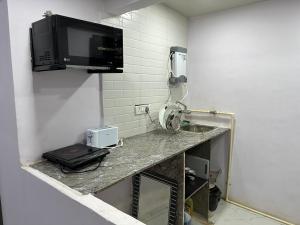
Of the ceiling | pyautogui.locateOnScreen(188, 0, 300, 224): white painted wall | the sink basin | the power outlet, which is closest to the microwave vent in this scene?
the power outlet

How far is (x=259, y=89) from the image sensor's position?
2301 mm

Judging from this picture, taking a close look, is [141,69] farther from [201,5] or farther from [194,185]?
[194,185]

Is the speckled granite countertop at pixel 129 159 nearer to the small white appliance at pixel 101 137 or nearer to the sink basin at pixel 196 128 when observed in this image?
the small white appliance at pixel 101 137

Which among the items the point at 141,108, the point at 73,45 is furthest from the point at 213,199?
the point at 73,45


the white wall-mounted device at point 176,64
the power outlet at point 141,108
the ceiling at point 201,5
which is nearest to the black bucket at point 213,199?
the power outlet at point 141,108

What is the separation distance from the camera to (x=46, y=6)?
1343 millimetres

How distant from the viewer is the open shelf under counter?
6.52 ft

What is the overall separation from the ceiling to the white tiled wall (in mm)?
96

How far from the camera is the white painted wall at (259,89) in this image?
2115 mm

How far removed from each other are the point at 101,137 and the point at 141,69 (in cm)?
86

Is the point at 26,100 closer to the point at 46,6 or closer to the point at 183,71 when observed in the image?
the point at 46,6

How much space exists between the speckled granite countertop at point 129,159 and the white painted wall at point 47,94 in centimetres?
19

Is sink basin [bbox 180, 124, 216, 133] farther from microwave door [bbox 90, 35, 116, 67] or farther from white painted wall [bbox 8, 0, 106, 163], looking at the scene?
microwave door [bbox 90, 35, 116, 67]

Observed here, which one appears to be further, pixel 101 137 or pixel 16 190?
pixel 101 137
